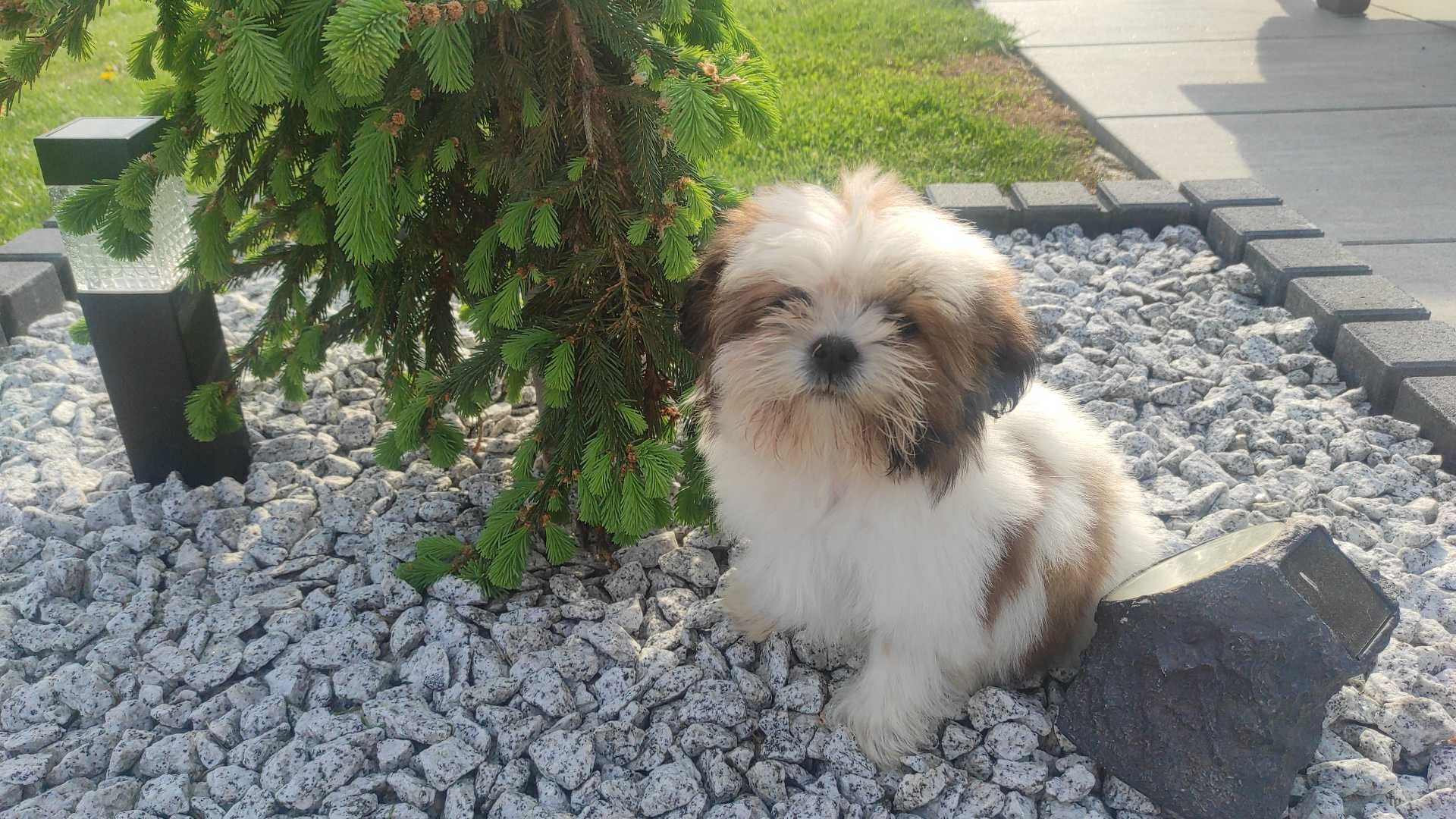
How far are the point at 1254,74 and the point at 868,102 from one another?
309 centimetres

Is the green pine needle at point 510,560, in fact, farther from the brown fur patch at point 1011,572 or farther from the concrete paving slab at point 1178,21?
the concrete paving slab at point 1178,21

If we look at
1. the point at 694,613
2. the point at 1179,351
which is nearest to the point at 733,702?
the point at 694,613

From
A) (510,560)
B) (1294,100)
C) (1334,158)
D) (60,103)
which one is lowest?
(510,560)

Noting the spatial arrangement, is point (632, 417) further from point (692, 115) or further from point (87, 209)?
point (87, 209)

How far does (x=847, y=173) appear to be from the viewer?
8.22ft

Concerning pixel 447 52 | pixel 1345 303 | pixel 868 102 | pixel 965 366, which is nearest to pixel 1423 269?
pixel 1345 303

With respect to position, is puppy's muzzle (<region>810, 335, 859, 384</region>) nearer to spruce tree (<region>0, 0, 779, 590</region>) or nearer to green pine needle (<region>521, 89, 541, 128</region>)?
spruce tree (<region>0, 0, 779, 590</region>)

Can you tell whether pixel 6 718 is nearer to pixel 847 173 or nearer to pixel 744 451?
pixel 744 451

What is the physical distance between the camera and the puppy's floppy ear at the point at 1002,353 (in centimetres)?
224

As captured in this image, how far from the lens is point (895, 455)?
89.4 inches

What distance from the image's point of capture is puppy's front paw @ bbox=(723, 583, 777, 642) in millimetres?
2988

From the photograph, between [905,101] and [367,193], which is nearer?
[367,193]

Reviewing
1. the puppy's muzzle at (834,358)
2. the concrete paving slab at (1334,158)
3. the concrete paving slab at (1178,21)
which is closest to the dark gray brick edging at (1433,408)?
the concrete paving slab at (1334,158)

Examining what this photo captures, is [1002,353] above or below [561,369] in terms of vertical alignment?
above
